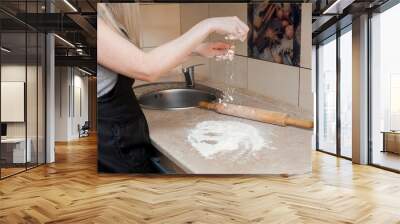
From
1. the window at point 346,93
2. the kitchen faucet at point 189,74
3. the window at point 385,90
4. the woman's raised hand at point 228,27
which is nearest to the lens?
the kitchen faucet at point 189,74

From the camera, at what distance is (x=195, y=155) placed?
6164mm

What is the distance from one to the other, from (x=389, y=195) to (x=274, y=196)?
4.80 ft

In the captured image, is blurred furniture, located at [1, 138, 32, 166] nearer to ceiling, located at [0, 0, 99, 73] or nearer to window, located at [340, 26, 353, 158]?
ceiling, located at [0, 0, 99, 73]

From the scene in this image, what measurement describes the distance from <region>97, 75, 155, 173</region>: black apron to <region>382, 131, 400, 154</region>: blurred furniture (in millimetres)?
4391

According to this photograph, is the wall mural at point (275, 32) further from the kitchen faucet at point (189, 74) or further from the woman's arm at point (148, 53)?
the kitchen faucet at point (189, 74)

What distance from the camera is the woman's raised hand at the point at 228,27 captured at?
622 cm

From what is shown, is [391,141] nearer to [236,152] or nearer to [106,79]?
[236,152]

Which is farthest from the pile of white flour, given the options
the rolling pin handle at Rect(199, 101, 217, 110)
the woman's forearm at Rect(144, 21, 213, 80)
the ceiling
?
the ceiling

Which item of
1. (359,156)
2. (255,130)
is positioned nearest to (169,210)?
(255,130)

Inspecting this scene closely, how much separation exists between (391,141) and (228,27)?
3733 millimetres

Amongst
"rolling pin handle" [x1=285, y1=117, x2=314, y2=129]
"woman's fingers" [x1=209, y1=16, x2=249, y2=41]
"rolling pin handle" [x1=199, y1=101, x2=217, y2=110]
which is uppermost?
"woman's fingers" [x1=209, y1=16, x2=249, y2=41]

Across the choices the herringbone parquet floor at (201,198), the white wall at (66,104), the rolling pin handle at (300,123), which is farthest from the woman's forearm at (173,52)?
the white wall at (66,104)

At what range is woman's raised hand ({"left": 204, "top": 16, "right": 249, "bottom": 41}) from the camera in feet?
20.4

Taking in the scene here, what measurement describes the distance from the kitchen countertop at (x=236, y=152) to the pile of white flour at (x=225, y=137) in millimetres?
67
